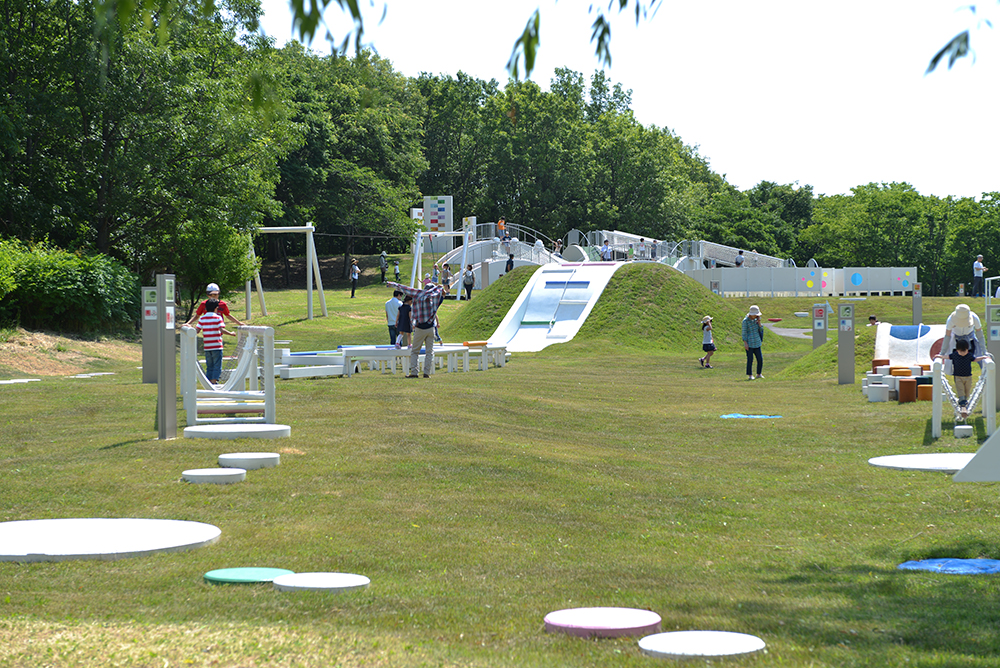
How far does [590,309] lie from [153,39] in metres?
17.0

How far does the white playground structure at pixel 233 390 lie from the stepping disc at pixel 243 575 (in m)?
5.47

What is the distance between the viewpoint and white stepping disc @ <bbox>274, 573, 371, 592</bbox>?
19.6 feet

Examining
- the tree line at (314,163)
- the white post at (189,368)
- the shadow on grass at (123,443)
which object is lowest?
the shadow on grass at (123,443)

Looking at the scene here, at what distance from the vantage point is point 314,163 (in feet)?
214

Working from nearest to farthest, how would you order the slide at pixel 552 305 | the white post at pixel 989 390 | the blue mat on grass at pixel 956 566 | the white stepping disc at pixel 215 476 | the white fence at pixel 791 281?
the blue mat on grass at pixel 956 566, the white stepping disc at pixel 215 476, the white post at pixel 989 390, the slide at pixel 552 305, the white fence at pixel 791 281

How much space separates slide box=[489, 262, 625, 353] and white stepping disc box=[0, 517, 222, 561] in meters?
27.0

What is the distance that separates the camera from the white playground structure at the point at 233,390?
11953 millimetres

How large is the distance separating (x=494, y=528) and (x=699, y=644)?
11.4 ft

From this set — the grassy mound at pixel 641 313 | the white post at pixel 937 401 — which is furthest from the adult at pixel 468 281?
the white post at pixel 937 401

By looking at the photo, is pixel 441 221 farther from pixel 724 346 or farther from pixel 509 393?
pixel 509 393

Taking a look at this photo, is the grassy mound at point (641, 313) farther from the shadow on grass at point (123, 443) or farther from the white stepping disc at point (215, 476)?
the white stepping disc at point (215, 476)

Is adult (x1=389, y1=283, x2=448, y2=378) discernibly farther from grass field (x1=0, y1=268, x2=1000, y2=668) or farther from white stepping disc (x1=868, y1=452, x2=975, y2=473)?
white stepping disc (x1=868, y1=452, x2=975, y2=473)

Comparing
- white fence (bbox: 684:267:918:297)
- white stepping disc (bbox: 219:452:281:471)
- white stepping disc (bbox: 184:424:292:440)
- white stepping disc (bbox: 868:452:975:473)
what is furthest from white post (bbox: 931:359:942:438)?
white fence (bbox: 684:267:918:297)

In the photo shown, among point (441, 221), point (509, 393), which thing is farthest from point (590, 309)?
point (509, 393)
